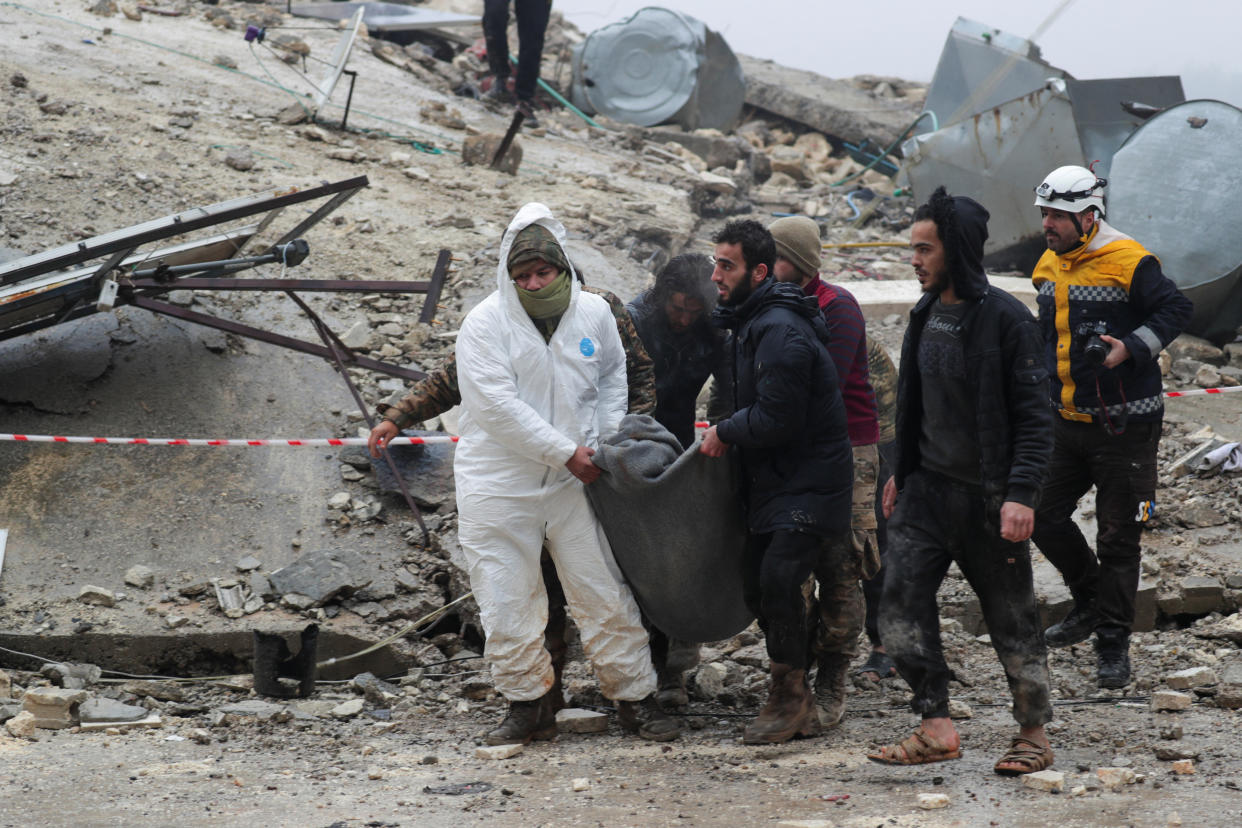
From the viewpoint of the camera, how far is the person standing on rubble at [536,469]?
3760 mm

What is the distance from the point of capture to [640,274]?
870 cm

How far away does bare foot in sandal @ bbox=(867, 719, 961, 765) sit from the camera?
11.3 ft

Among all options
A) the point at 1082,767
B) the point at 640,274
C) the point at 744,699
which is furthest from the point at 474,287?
the point at 1082,767

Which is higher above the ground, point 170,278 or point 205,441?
point 170,278

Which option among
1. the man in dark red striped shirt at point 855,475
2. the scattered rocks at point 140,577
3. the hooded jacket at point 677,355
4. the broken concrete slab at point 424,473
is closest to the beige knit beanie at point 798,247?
the man in dark red striped shirt at point 855,475

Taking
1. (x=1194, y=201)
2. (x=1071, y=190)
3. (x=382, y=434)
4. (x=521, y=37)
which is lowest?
(x=382, y=434)

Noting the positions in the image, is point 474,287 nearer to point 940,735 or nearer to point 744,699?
point 744,699

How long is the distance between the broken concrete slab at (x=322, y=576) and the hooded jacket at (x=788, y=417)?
8.53 ft

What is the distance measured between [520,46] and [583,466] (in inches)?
380

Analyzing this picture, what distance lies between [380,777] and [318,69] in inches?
415

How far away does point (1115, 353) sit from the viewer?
416 centimetres

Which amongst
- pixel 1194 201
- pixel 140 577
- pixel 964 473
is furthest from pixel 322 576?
pixel 1194 201

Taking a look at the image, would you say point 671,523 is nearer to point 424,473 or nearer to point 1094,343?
point 1094,343

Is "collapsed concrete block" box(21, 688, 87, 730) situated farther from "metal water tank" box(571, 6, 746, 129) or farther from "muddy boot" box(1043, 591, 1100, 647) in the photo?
"metal water tank" box(571, 6, 746, 129)
